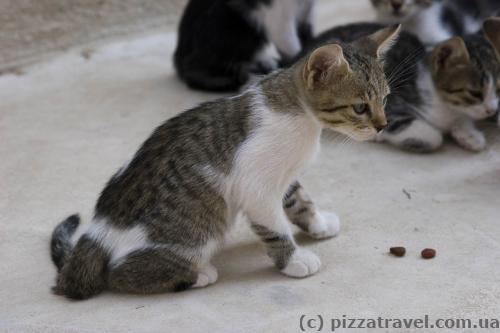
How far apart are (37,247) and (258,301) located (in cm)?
94

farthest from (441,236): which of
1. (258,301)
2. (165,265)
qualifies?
(165,265)

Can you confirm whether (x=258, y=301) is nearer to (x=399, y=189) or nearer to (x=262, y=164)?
(x=262, y=164)

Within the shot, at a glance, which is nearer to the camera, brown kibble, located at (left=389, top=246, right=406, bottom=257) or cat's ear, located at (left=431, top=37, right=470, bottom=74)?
brown kibble, located at (left=389, top=246, right=406, bottom=257)

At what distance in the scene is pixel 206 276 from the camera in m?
2.38

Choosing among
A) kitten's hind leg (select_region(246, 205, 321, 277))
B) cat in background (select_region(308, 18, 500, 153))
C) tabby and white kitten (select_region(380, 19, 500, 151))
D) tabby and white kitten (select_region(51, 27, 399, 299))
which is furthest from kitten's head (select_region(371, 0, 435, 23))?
kitten's hind leg (select_region(246, 205, 321, 277))

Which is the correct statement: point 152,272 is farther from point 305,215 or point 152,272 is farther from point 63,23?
point 63,23

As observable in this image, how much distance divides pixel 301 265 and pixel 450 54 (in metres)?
1.59

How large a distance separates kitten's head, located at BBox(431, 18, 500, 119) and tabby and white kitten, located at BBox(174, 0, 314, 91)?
936 mm

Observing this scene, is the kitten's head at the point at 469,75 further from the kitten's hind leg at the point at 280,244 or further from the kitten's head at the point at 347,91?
the kitten's hind leg at the point at 280,244

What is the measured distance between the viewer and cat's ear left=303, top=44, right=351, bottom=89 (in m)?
2.13

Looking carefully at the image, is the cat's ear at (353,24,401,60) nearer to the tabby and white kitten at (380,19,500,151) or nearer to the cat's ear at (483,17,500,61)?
the cat's ear at (483,17,500,61)

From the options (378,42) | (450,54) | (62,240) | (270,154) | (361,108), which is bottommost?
(62,240)

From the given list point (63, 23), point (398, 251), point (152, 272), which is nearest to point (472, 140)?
point (398, 251)

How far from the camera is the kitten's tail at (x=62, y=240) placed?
2.53m
